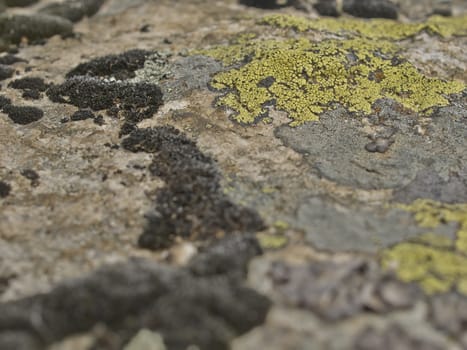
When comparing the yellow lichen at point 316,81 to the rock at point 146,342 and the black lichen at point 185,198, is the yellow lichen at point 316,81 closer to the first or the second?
the black lichen at point 185,198

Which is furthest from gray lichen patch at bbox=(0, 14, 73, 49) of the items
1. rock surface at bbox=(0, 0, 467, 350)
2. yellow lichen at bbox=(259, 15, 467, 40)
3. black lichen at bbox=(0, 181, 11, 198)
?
black lichen at bbox=(0, 181, 11, 198)

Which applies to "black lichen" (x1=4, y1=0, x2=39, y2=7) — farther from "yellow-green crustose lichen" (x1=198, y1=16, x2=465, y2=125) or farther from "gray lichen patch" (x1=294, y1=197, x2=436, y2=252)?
"gray lichen patch" (x1=294, y1=197, x2=436, y2=252)

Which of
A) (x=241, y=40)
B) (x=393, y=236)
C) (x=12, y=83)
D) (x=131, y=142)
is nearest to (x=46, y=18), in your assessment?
(x=12, y=83)

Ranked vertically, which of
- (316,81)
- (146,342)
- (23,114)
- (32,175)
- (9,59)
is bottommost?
(146,342)

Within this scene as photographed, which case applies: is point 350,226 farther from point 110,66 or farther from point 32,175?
point 110,66

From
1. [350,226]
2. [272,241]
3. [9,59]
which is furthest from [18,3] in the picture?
[350,226]

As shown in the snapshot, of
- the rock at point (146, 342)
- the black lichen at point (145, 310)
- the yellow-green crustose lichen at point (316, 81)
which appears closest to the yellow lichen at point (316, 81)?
the yellow-green crustose lichen at point (316, 81)

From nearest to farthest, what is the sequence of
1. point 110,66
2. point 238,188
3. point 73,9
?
point 238,188, point 110,66, point 73,9
